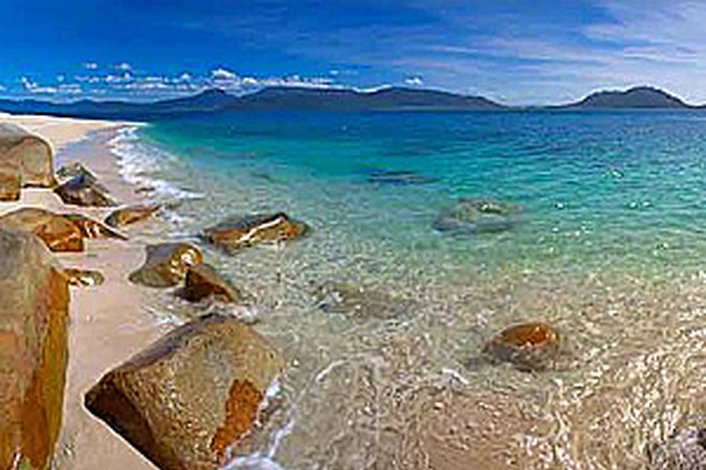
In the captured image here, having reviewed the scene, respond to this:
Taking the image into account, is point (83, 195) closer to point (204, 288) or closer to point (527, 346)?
point (204, 288)

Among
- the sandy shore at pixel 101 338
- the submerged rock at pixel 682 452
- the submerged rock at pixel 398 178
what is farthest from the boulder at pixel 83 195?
the submerged rock at pixel 682 452

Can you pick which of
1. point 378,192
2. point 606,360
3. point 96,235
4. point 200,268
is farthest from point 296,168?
point 606,360

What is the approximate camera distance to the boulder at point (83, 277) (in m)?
7.94

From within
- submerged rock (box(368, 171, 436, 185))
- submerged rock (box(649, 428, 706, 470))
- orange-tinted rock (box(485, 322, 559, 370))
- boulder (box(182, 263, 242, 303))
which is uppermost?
submerged rock (box(368, 171, 436, 185))

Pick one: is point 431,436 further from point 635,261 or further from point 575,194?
point 575,194

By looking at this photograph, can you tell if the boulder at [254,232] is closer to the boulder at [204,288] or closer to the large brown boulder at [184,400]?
the boulder at [204,288]

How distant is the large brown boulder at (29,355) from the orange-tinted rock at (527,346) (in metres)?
4.15

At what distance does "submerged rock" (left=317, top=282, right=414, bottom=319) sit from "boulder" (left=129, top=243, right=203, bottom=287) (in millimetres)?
1987

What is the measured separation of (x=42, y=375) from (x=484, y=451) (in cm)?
343

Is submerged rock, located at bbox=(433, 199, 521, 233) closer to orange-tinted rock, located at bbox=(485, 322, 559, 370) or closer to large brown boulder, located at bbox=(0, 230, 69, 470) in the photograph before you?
orange-tinted rock, located at bbox=(485, 322, 559, 370)

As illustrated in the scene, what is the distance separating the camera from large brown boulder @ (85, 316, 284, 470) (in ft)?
15.2

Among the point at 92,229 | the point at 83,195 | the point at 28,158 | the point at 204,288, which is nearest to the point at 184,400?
the point at 204,288

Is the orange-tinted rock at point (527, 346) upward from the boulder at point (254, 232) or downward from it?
downward

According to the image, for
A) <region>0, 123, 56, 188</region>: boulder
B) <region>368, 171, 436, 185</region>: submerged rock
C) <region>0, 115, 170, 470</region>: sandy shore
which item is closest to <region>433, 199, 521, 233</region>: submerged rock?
<region>368, 171, 436, 185</region>: submerged rock
